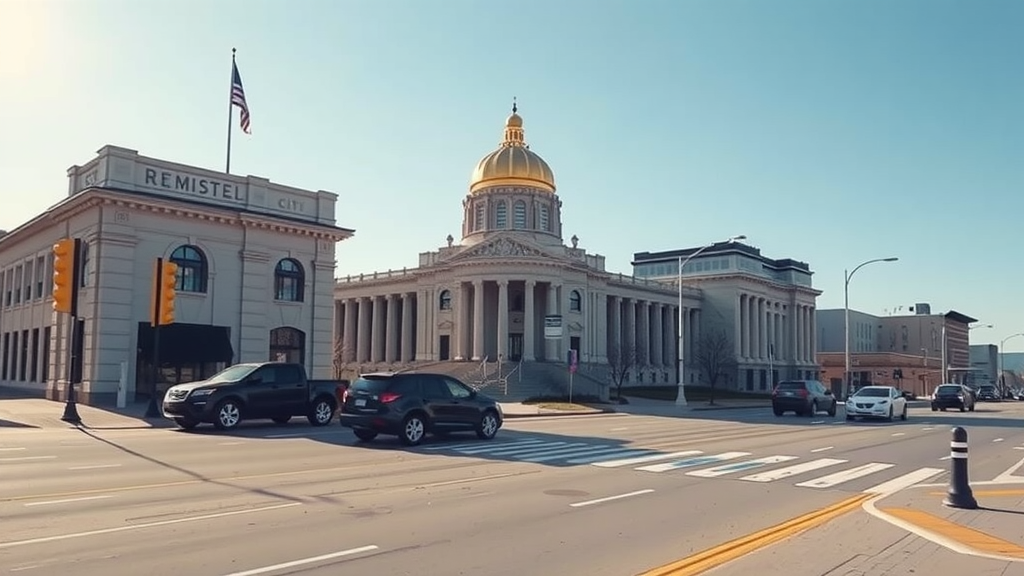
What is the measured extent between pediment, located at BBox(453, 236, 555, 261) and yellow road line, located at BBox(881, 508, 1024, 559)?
61136 mm

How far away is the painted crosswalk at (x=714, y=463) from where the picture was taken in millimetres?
14531

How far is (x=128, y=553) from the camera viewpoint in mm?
7902

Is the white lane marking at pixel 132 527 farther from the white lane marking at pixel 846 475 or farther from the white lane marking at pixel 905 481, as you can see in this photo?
the white lane marking at pixel 905 481

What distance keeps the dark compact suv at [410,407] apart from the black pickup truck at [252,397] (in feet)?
14.8

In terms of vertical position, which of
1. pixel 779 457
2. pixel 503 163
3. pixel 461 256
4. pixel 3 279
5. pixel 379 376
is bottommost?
pixel 779 457

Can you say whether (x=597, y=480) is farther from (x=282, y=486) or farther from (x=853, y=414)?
(x=853, y=414)

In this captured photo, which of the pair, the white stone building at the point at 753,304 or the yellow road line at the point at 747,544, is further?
the white stone building at the point at 753,304

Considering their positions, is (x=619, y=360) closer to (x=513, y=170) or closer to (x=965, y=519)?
(x=513, y=170)

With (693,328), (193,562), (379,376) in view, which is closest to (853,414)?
(379,376)

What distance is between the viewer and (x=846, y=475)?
1513cm

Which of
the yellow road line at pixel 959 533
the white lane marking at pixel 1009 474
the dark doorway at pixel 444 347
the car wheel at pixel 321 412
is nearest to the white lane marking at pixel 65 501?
the yellow road line at pixel 959 533

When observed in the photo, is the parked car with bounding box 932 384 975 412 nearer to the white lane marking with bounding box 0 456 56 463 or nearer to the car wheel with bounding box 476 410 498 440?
the car wheel with bounding box 476 410 498 440

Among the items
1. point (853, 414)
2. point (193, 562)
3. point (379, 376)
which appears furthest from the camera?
point (853, 414)

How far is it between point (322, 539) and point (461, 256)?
6610 cm
